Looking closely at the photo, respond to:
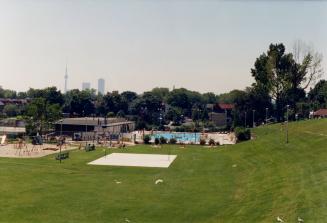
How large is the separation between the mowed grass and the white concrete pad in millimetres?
1860

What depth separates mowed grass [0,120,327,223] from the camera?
1131 inches

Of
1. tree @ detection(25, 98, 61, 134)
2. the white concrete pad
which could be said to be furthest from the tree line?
the white concrete pad

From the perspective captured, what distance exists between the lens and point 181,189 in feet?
123

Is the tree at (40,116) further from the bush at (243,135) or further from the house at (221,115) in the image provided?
the house at (221,115)

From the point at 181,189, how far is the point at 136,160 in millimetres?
20905

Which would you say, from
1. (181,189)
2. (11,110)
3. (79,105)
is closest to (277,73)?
(181,189)

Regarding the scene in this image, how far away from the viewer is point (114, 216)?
95.2 ft

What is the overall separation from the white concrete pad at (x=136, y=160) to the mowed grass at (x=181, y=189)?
186cm

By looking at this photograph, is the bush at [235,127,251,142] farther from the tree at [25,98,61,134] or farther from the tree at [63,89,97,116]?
the tree at [63,89,97,116]

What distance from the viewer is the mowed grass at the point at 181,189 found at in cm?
2873

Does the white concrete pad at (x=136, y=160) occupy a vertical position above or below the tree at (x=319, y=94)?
below

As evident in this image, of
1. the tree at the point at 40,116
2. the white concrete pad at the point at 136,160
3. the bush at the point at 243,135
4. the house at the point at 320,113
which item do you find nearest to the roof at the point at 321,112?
the house at the point at 320,113

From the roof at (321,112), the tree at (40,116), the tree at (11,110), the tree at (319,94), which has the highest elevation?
the tree at (319,94)

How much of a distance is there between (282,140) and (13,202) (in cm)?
3876
